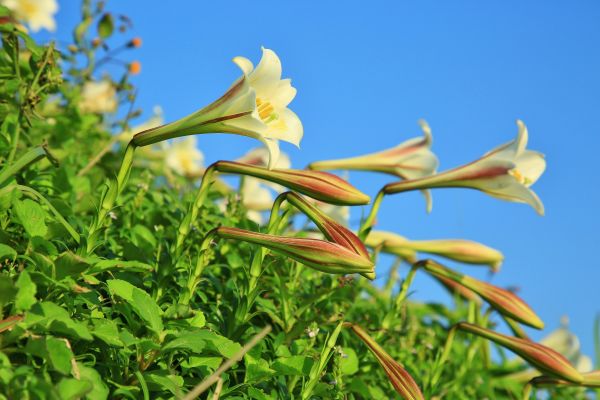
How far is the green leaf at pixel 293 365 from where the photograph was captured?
63.4 inches

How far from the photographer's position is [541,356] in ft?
6.56

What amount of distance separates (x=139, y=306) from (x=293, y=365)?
0.38 metres

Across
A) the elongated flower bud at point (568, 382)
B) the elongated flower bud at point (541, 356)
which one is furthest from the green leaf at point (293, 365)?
the elongated flower bud at point (568, 382)

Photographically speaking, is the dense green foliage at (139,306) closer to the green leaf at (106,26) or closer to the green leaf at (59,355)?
the green leaf at (59,355)

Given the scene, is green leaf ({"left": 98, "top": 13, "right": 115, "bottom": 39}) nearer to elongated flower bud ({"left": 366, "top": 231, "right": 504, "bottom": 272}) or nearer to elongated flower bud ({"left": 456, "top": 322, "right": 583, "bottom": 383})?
elongated flower bud ({"left": 366, "top": 231, "right": 504, "bottom": 272})

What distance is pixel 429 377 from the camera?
215 cm

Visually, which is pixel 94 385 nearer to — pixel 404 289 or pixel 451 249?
pixel 404 289

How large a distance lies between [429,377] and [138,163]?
7.26 ft

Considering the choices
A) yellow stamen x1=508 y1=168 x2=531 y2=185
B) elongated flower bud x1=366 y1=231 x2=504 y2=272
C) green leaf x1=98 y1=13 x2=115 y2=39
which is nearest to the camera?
yellow stamen x1=508 y1=168 x2=531 y2=185

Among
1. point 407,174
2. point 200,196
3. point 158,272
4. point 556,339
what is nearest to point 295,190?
point 200,196

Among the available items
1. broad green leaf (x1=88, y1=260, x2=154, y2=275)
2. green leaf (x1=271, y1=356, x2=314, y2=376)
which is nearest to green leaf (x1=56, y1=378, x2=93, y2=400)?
broad green leaf (x1=88, y1=260, x2=154, y2=275)

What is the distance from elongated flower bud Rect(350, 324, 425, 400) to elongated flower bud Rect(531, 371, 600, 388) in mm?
583

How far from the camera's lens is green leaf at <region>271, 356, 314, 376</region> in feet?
5.29

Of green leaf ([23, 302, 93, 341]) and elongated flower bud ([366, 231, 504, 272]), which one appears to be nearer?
green leaf ([23, 302, 93, 341])
